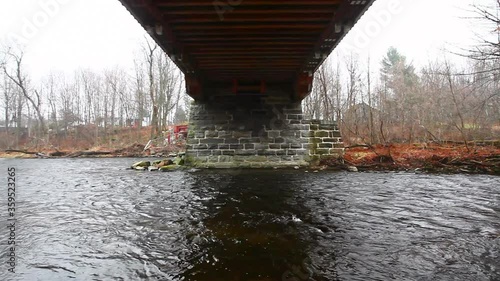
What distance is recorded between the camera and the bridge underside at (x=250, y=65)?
5031 mm

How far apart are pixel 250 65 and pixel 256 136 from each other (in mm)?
3249

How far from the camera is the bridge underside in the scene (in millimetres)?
5031

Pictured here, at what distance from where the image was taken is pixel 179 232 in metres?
3.38

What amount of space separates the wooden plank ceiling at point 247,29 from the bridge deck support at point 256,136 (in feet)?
8.70

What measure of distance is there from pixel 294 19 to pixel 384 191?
3.92 m

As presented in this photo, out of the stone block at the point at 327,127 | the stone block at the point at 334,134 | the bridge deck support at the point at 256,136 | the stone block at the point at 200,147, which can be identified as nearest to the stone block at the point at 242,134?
the bridge deck support at the point at 256,136

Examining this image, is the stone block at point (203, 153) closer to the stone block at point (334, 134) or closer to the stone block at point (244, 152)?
the stone block at point (244, 152)

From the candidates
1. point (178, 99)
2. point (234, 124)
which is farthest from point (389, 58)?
point (234, 124)

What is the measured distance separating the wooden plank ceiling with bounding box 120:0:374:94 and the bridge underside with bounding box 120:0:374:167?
0.06ft

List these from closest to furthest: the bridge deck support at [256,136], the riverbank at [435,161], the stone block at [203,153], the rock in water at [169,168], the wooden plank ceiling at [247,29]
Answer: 1. the wooden plank ceiling at [247,29]
2. the riverbank at [435,161]
3. the rock in water at [169,168]
4. the bridge deck support at [256,136]
5. the stone block at [203,153]

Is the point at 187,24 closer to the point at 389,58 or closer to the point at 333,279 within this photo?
the point at 333,279

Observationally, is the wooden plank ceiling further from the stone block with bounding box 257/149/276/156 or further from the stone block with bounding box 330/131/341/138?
the stone block with bounding box 257/149/276/156

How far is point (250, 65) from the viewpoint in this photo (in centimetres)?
857

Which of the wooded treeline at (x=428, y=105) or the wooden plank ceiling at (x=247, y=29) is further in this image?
the wooded treeline at (x=428, y=105)
